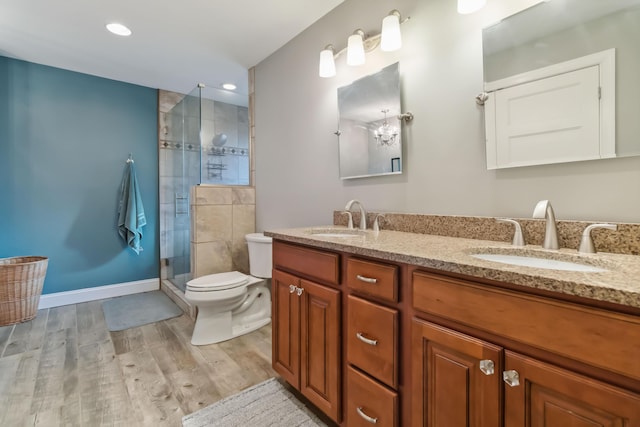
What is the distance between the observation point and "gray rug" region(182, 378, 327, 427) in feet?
4.53

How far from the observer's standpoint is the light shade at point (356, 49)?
1721 millimetres

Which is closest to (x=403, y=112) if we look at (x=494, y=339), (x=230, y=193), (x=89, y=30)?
(x=494, y=339)

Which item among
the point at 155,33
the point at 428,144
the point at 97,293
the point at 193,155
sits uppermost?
the point at 155,33

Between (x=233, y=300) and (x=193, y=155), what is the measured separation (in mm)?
1554

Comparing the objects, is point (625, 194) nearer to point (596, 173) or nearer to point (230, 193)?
point (596, 173)

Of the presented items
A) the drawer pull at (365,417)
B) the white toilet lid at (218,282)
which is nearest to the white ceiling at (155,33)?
the white toilet lid at (218,282)

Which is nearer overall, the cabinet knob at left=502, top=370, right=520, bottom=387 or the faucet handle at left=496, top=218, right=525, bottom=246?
the cabinet knob at left=502, top=370, right=520, bottom=387

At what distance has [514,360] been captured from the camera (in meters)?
0.72

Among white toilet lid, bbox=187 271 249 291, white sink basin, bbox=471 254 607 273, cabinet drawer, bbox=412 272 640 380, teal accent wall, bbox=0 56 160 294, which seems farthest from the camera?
teal accent wall, bbox=0 56 160 294

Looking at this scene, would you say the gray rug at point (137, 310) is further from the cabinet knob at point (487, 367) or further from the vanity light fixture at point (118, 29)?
the cabinet knob at point (487, 367)

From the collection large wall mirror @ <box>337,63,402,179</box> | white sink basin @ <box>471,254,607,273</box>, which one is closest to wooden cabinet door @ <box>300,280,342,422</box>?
white sink basin @ <box>471,254,607,273</box>

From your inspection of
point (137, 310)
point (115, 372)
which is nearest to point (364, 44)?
point (115, 372)

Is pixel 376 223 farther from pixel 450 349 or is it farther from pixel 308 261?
pixel 450 349

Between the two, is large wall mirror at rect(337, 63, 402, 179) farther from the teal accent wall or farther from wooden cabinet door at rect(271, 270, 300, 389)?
the teal accent wall
